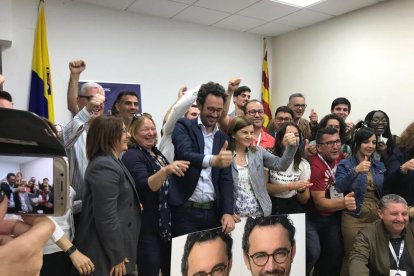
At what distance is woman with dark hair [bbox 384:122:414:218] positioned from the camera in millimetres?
2518

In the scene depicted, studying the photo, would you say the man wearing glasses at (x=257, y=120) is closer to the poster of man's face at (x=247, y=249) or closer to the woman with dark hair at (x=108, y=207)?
the poster of man's face at (x=247, y=249)

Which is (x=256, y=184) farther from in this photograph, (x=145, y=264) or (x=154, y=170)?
(x=145, y=264)

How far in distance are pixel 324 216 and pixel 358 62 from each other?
116 inches

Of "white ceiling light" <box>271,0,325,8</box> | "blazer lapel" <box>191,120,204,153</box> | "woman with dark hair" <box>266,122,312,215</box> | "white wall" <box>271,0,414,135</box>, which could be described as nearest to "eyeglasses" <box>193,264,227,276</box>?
"woman with dark hair" <box>266,122,312,215</box>

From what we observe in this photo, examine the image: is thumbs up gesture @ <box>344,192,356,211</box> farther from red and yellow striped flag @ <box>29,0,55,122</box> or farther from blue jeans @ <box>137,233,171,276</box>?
red and yellow striped flag @ <box>29,0,55,122</box>

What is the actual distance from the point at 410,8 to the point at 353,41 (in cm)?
79

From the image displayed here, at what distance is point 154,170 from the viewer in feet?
6.88

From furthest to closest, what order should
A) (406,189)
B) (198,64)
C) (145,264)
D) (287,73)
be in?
(287,73), (198,64), (406,189), (145,264)

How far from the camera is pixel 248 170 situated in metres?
2.29

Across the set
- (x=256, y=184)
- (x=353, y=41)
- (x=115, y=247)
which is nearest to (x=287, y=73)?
(x=353, y=41)

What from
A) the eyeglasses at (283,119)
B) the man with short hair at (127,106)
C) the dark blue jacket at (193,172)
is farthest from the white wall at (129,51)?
the dark blue jacket at (193,172)

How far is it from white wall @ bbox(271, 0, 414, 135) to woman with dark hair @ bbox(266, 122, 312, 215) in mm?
2441

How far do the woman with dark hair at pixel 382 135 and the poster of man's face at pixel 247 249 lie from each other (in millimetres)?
1038

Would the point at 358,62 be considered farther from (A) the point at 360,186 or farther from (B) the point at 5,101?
(B) the point at 5,101
